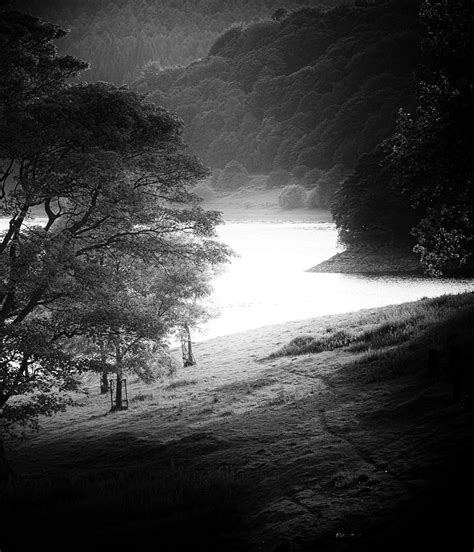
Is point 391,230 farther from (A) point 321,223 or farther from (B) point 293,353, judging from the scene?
(A) point 321,223

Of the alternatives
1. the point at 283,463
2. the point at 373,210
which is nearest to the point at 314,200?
the point at 373,210

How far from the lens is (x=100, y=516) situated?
8.32m

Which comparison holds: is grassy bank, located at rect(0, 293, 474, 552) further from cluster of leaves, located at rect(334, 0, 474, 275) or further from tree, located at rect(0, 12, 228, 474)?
cluster of leaves, located at rect(334, 0, 474, 275)

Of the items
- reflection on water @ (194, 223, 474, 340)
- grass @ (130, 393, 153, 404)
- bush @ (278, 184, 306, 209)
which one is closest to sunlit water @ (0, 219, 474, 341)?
reflection on water @ (194, 223, 474, 340)

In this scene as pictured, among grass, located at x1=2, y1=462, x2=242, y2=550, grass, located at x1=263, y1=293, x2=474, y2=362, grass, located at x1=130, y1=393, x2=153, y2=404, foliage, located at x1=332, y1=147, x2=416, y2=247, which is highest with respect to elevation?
foliage, located at x1=332, y1=147, x2=416, y2=247

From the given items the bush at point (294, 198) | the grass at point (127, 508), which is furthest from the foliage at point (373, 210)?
the bush at point (294, 198)

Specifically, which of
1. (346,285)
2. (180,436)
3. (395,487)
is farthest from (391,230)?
(395,487)

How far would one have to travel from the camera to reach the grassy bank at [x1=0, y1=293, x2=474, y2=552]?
23.7 ft

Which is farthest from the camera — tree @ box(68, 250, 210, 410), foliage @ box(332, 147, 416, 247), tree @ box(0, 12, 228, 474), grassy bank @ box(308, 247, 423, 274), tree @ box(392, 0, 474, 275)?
foliage @ box(332, 147, 416, 247)

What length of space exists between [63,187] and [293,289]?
65.4 m

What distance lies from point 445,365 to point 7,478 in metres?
15.0

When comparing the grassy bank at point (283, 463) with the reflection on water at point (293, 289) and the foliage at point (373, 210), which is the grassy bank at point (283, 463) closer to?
the reflection on water at point (293, 289)

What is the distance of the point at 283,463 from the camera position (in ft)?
35.9

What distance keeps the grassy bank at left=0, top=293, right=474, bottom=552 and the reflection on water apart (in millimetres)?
17510
